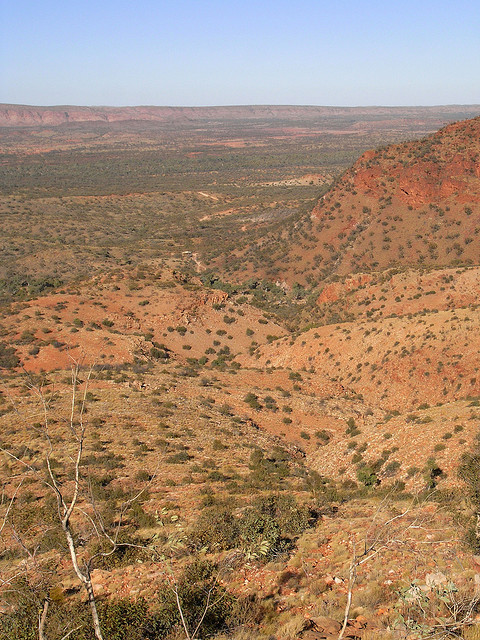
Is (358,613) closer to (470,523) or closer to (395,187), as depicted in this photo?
(470,523)

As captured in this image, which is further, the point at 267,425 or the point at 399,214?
the point at 399,214

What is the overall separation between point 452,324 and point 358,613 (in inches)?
783

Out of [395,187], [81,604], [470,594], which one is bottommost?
[81,604]

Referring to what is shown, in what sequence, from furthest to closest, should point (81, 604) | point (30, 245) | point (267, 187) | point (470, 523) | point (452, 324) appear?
point (267, 187) → point (30, 245) → point (452, 324) → point (470, 523) → point (81, 604)

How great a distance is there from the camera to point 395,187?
5334 cm

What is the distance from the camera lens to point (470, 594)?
6.88 m

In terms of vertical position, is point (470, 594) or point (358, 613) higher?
point (470, 594)

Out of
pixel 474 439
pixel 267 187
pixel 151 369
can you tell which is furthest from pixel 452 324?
pixel 267 187

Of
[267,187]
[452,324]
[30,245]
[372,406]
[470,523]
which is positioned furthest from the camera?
[267,187]

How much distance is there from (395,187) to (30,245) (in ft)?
170

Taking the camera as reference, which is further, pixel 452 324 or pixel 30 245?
pixel 30 245

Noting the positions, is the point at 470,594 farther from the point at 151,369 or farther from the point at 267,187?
the point at 267,187

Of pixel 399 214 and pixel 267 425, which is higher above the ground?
pixel 399 214

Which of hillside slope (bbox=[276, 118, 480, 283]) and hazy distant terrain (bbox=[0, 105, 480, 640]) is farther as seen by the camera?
hillside slope (bbox=[276, 118, 480, 283])
